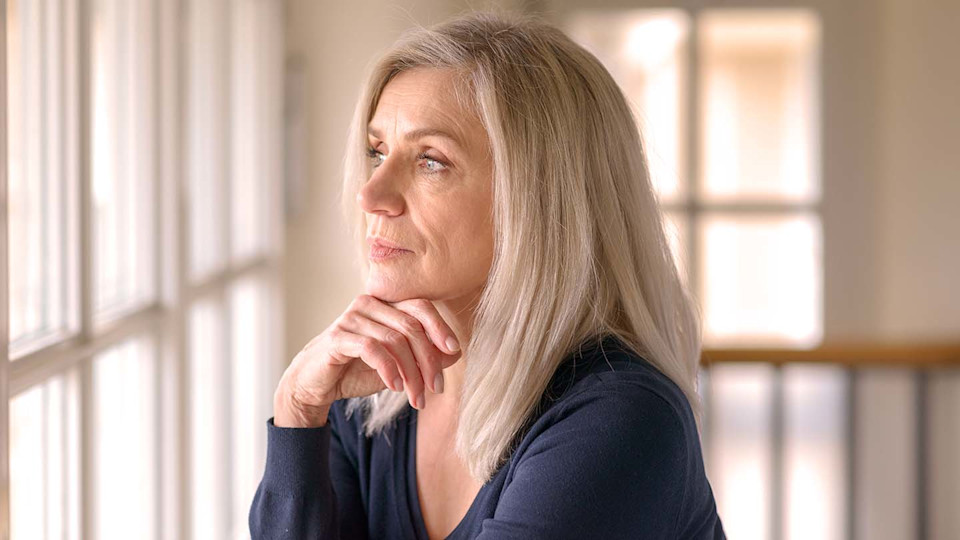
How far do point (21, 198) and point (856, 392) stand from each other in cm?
221

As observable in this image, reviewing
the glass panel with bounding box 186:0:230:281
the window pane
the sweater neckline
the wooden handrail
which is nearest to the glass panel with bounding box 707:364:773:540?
the wooden handrail

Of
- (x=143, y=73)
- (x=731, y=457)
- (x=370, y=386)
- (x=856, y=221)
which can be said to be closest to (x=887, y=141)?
(x=856, y=221)

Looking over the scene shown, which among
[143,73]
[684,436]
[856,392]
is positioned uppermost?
[143,73]

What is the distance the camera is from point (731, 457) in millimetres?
4129

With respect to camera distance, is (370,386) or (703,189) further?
(703,189)

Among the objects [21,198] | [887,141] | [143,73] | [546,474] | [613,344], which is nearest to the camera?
[546,474]

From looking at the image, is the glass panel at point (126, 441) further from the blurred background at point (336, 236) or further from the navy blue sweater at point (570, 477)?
the navy blue sweater at point (570, 477)

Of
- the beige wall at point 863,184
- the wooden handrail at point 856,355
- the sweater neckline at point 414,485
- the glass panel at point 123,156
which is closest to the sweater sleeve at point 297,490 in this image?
the sweater neckline at point 414,485

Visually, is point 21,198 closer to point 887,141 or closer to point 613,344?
point 613,344

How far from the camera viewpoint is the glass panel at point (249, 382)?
3289 millimetres

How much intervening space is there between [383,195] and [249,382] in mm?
2232

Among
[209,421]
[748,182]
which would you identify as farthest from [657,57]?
[209,421]

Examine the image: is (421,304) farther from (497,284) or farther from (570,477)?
(570,477)

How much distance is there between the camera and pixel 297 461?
147cm
